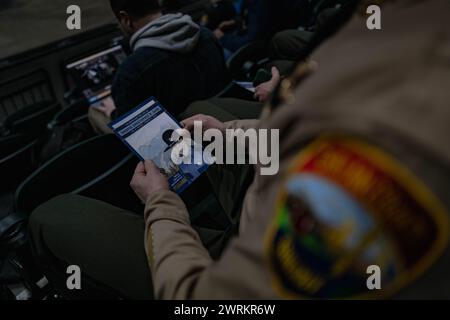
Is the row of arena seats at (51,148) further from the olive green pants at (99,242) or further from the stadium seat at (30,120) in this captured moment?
the olive green pants at (99,242)

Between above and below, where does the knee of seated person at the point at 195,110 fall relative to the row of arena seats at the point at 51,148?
above

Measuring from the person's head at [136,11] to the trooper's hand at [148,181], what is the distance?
97cm

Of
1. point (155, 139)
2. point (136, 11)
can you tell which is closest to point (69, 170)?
point (155, 139)

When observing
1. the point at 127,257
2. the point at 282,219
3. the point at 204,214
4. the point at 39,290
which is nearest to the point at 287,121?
the point at 282,219

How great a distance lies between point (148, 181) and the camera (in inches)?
36.2

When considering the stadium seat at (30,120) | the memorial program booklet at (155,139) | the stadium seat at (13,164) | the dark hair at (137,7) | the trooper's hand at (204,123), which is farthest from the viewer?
the stadium seat at (30,120)

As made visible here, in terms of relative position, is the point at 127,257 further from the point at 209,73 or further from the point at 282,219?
the point at 209,73

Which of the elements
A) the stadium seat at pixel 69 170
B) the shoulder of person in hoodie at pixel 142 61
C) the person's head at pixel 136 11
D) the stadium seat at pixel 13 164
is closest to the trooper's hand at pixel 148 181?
the stadium seat at pixel 69 170

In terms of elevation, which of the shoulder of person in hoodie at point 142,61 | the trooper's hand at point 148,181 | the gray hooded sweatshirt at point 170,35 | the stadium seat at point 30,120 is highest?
the gray hooded sweatshirt at point 170,35

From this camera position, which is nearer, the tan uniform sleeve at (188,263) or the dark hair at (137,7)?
the tan uniform sleeve at (188,263)

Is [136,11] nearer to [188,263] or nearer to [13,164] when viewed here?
[13,164]

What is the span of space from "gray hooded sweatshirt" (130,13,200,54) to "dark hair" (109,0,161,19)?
95 mm

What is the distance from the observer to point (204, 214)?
1.28m

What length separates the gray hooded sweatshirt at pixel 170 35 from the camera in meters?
1.57
